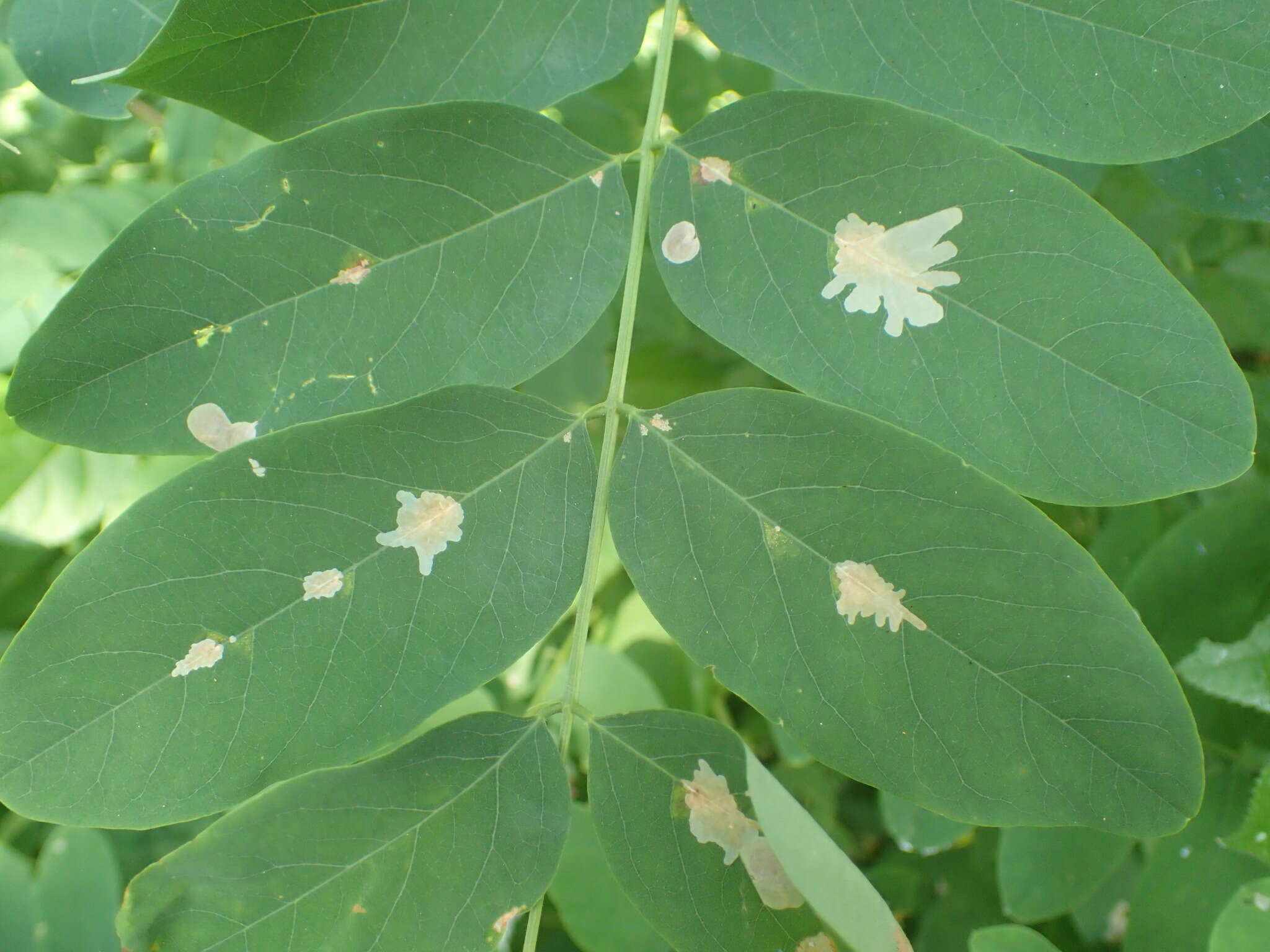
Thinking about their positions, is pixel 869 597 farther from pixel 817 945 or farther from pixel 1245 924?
pixel 1245 924

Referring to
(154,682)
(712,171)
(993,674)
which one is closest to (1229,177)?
(712,171)

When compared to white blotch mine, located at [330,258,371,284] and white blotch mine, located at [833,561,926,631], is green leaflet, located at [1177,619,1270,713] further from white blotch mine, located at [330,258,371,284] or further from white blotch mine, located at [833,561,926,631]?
white blotch mine, located at [330,258,371,284]

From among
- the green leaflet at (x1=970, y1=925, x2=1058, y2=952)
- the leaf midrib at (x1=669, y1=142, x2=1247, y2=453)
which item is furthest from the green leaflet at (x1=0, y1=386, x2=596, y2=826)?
the green leaflet at (x1=970, y1=925, x2=1058, y2=952)

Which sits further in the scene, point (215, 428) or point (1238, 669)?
point (1238, 669)

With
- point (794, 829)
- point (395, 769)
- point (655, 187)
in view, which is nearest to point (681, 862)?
point (794, 829)

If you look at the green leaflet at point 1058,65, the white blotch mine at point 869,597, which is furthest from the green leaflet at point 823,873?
the green leaflet at point 1058,65

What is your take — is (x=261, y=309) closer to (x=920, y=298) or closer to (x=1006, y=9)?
(x=920, y=298)

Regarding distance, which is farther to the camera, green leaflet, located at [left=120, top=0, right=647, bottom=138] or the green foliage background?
green leaflet, located at [left=120, top=0, right=647, bottom=138]
